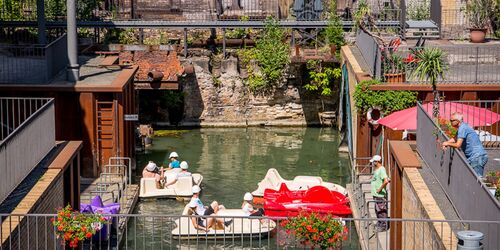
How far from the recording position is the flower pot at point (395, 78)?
27.5 meters

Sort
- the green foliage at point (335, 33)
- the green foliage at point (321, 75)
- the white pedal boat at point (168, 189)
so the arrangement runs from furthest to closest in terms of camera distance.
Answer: the green foliage at point (335, 33), the green foliage at point (321, 75), the white pedal boat at point (168, 189)

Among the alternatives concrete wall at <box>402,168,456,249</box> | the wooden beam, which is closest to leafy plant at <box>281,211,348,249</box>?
concrete wall at <box>402,168,456,249</box>

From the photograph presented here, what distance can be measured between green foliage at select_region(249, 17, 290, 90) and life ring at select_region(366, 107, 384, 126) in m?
12.7

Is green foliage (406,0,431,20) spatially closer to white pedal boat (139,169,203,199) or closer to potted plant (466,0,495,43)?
potted plant (466,0,495,43)

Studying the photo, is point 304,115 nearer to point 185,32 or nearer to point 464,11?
point 185,32

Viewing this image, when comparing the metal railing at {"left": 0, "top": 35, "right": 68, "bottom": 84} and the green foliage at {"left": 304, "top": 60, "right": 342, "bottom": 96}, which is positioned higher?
the metal railing at {"left": 0, "top": 35, "right": 68, "bottom": 84}

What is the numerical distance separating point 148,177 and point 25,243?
46.1ft

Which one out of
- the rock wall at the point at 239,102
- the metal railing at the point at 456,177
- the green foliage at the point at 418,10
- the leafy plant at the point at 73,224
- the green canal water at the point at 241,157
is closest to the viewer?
the metal railing at the point at 456,177

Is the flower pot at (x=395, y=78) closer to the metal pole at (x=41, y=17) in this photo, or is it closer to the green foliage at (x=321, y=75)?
the metal pole at (x=41, y=17)

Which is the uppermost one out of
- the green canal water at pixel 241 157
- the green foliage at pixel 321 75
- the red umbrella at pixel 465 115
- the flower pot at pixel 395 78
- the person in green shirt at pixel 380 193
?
the flower pot at pixel 395 78

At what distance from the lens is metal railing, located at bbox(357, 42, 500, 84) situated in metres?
27.7

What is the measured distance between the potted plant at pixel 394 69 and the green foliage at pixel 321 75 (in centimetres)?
1234

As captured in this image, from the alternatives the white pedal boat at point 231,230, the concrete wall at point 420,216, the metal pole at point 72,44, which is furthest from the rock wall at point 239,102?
the concrete wall at point 420,216

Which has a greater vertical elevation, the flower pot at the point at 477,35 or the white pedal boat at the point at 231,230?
the flower pot at the point at 477,35
